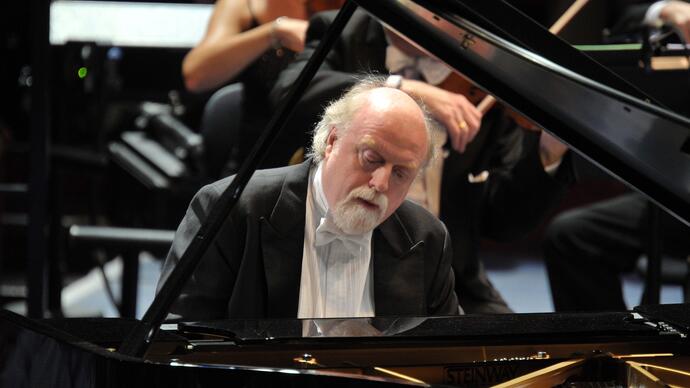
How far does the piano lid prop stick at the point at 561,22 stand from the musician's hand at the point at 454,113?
65 mm

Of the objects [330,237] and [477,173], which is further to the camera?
[477,173]

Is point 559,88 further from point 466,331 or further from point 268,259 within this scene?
point 268,259

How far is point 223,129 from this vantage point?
3.72 meters

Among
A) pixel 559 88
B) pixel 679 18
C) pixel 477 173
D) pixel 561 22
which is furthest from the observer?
pixel 679 18

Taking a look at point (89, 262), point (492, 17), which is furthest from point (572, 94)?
point (89, 262)

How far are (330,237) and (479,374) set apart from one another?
54 centimetres

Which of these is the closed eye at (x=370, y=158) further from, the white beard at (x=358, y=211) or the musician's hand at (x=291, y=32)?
the musician's hand at (x=291, y=32)

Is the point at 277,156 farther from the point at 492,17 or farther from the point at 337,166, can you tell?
the point at 492,17

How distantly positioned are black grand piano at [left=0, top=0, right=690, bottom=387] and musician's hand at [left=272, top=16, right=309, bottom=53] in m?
1.09

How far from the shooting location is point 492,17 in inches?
75.8

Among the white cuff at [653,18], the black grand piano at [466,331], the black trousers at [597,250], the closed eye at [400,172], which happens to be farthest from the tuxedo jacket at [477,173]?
the black trousers at [597,250]

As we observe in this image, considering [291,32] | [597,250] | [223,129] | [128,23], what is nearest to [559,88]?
[291,32]

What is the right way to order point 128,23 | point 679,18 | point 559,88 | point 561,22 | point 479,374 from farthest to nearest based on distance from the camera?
point 128,23, point 679,18, point 561,22, point 479,374, point 559,88

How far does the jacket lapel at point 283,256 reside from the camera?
245cm
